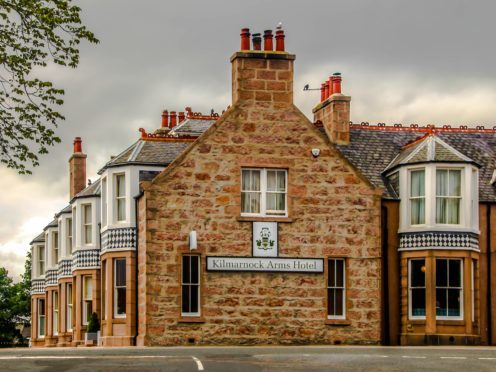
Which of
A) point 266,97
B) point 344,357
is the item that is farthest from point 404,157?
point 344,357

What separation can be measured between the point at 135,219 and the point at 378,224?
869 centimetres

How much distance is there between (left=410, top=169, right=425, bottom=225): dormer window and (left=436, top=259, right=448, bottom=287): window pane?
1.61 meters

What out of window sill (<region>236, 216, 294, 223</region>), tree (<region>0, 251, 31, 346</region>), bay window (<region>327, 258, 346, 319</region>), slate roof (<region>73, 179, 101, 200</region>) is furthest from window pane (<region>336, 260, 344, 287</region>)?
tree (<region>0, 251, 31, 346</region>)

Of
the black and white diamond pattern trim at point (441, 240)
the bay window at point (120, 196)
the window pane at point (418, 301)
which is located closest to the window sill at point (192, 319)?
the bay window at point (120, 196)

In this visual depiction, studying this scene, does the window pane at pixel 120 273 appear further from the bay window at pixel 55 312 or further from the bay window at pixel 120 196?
the bay window at pixel 55 312

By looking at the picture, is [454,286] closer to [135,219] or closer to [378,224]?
[378,224]

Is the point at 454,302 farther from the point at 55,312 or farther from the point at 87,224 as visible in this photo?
the point at 55,312

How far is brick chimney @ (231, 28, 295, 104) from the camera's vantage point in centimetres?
3981

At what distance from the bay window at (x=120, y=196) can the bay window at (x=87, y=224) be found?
24.5 feet

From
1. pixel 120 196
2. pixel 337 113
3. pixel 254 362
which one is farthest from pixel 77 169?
pixel 254 362

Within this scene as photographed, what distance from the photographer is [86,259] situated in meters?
49.3

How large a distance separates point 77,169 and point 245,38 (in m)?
18.4

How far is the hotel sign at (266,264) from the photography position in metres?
38.8

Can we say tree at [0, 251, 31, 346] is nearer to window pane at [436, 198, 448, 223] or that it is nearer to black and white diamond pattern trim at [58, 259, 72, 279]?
black and white diamond pattern trim at [58, 259, 72, 279]
